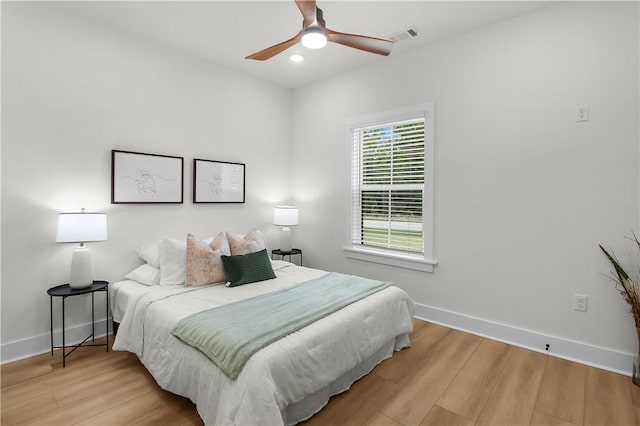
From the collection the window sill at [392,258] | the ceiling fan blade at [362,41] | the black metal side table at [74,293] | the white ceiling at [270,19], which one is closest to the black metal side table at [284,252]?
the window sill at [392,258]

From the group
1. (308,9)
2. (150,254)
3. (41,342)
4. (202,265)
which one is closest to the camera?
(308,9)

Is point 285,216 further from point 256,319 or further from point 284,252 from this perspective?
point 256,319

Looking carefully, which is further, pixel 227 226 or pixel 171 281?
pixel 227 226

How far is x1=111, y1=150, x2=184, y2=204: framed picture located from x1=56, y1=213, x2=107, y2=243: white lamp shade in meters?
0.46

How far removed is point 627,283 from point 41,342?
455 cm

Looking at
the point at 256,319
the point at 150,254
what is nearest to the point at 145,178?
the point at 150,254

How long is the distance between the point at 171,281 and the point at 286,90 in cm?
303

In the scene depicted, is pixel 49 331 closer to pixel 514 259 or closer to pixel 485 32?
pixel 514 259

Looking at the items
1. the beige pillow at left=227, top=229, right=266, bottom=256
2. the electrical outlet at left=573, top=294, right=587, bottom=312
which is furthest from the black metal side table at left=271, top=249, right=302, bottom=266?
the electrical outlet at left=573, top=294, right=587, bottom=312

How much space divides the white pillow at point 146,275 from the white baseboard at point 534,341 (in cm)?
262

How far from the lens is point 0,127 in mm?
2447

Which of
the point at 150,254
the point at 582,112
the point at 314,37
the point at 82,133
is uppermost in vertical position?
the point at 314,37

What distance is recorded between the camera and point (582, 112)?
254 centimetres

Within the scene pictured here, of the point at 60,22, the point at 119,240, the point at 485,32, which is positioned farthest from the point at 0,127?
the point at 485,32
